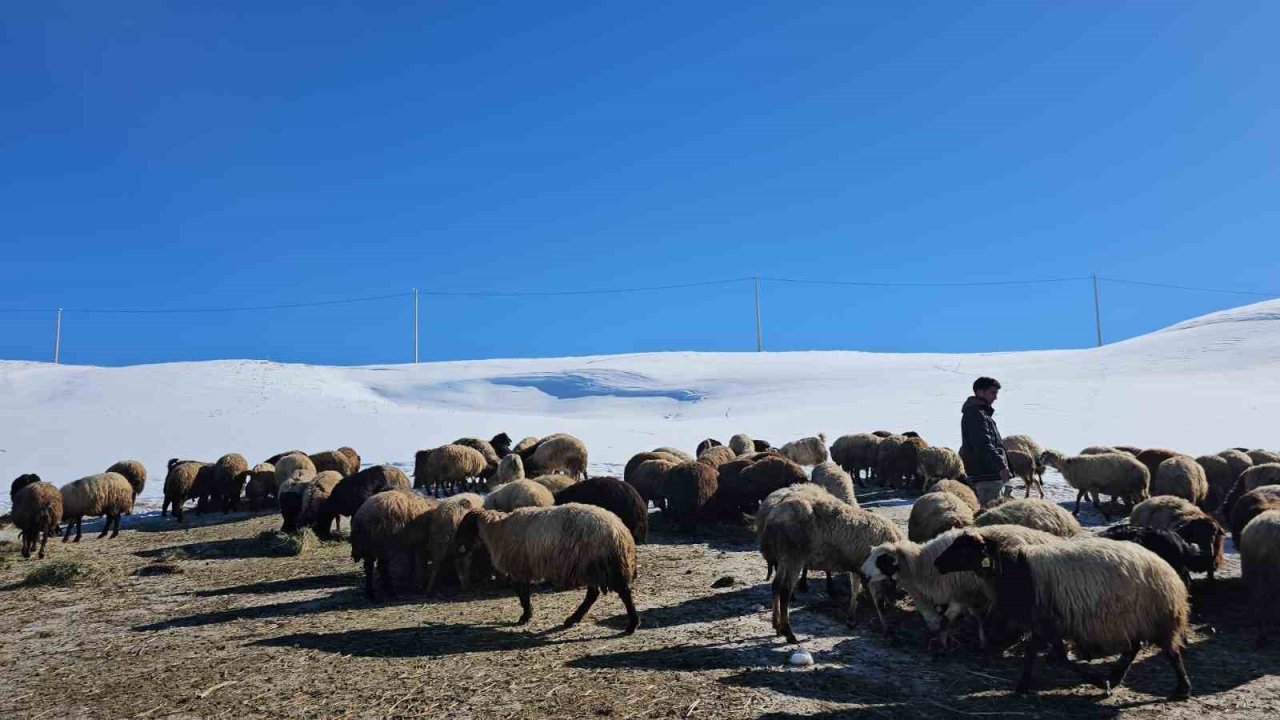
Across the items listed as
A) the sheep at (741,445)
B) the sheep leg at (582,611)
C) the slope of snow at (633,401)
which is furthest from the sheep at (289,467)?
the sheep leg at (582,611)

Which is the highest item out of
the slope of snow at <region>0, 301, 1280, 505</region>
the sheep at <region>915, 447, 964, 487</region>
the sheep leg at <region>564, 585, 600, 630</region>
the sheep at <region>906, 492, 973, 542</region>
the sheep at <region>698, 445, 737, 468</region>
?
the slope of snow at <region>0, 301, 1280, 505</region>

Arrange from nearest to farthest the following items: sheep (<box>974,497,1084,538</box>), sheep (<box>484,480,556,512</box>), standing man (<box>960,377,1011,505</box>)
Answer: sheep (<box>974,497,1084,538</box>)
standing man (<box>960,377,1011,505</box>)
sheep (<box>484,480,556,512</box>)

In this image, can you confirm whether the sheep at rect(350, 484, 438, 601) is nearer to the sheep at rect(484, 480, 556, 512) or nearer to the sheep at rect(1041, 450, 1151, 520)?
the sheep at rect(484, 480, 556, 512)

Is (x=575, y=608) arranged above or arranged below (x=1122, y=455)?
below

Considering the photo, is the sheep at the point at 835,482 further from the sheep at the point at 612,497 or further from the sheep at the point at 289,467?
the sheep at the point at 289,467

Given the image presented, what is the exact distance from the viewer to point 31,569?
11875mm

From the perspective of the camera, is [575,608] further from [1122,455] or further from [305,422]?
Answer: [305,422]

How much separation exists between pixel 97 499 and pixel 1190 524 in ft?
58.0

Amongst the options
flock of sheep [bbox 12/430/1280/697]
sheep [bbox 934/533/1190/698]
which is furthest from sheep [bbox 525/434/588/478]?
sheep [bbox 934/533/1190/698]

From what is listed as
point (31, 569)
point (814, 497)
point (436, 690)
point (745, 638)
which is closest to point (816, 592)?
point (814, 497)

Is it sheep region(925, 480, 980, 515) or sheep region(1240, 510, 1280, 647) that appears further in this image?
sheep region(925, 480, 980, 515)

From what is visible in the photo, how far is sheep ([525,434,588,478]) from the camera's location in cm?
1998

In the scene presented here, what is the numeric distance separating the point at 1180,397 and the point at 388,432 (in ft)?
120

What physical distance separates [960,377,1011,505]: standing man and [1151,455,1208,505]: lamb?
527 centimetres
